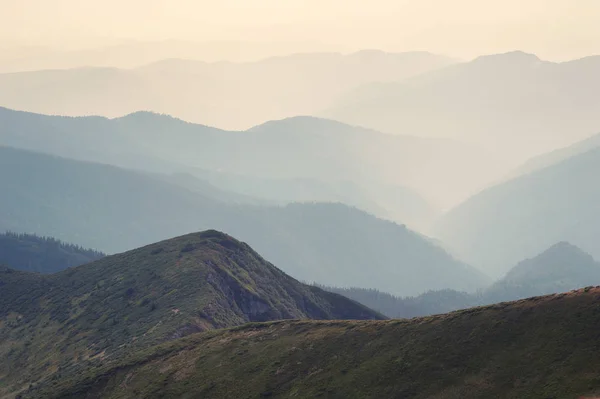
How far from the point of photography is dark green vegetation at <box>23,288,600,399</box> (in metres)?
121

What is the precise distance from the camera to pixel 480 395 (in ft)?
396

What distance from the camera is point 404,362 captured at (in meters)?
145

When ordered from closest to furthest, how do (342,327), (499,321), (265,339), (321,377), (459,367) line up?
(459,367) → (499,321) → (321,377) → (342,327) → (265,339)

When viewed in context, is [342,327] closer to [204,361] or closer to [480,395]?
[204,361]

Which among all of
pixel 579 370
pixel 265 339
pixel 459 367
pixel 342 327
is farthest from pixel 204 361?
pixel 579 370

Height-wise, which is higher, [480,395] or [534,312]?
[534,312]

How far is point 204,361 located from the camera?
187 m

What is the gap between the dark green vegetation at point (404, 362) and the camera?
398 feet

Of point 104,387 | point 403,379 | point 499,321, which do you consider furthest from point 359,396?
point 104,387

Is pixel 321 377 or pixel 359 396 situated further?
pixel 321 377

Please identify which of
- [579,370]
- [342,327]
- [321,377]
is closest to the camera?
[579,370]

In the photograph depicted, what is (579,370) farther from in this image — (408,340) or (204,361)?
(204,361)

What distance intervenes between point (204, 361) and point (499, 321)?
77.1m

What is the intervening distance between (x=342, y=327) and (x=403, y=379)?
46208mm
